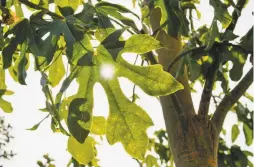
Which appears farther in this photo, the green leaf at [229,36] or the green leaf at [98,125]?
the green leaf at [229,36]

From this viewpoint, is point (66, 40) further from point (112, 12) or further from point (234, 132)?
point (234, 132)

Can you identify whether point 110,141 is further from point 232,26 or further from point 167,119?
point 232,26

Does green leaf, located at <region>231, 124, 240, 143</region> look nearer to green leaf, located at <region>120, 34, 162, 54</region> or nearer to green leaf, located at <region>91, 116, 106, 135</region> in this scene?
green leaf, located at <region>91, 116, 106, 135</region>

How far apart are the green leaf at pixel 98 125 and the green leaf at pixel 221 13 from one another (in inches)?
16.3

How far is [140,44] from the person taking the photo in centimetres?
92

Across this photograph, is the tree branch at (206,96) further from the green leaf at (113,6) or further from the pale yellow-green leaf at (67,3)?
the pale yellow-green leaf at (67,3)

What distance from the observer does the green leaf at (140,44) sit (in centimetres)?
91

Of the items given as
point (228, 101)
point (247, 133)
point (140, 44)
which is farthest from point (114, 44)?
point (247, 133)

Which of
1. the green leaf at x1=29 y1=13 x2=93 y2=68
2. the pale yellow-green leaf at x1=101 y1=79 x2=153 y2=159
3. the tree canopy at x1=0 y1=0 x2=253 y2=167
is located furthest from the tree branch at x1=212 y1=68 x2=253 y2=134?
the green leaf at x1=29 y1=13 x2=93 y2=68

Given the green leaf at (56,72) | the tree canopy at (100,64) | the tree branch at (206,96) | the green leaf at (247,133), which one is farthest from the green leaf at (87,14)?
the green leaf at (247,133)

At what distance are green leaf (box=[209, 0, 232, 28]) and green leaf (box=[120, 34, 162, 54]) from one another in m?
0.28

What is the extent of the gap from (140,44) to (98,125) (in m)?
0.27

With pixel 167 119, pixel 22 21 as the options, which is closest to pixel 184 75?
pixel 167 119

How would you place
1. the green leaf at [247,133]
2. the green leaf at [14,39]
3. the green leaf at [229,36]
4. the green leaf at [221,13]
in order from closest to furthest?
1. the green leaf at [14,39]
2. the green leaf at [221,13]
3. the green leaf at [229,36]
4. the green leaf at [247,133]
